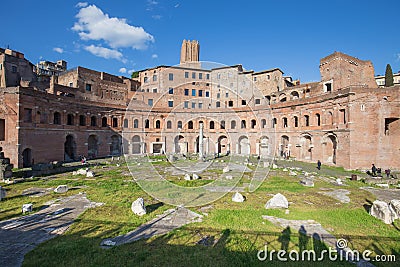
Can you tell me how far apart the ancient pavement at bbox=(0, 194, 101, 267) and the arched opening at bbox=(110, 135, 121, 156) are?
2855 centimetres

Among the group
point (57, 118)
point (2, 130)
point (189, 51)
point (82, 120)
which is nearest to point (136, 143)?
point (82, 120)

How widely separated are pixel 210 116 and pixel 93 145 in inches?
887

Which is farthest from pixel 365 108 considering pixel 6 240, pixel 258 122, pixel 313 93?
pixel 6 240

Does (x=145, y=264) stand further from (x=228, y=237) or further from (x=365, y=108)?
(x=365, y=108)

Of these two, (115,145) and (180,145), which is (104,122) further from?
(180,145)

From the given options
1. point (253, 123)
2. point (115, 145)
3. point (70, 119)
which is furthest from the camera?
point (253, 123)

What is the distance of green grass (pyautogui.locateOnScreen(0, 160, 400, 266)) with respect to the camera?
6.83m

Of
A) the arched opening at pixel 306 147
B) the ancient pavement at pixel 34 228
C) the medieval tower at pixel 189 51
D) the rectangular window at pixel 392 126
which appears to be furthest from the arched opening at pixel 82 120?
the rectangular window at pixel 392 126

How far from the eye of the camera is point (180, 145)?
147 feet

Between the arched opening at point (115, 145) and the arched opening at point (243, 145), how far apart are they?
23000mm

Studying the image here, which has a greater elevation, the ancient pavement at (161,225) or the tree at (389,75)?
the tree at (389,75)

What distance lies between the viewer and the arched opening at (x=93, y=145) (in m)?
36.6

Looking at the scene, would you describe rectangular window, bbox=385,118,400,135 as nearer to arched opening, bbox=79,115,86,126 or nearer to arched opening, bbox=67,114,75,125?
arched opening, bbox=79,115,86,126

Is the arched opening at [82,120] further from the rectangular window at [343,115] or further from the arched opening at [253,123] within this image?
the rectangular window at [343,115]
